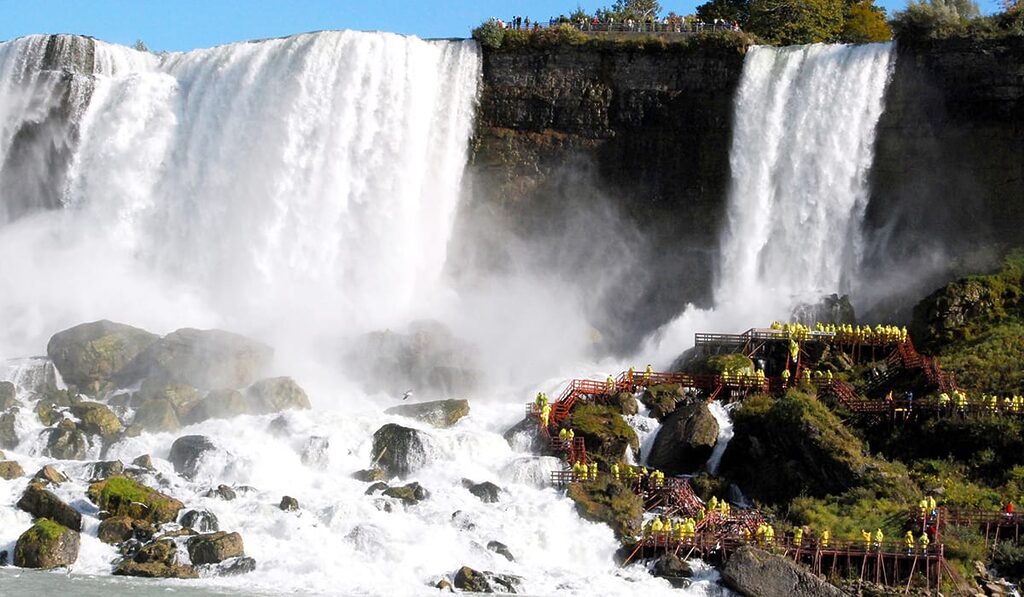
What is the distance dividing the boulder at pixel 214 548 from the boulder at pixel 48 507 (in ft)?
10.7

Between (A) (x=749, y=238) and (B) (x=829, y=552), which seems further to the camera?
(A) (x=749, y=238)

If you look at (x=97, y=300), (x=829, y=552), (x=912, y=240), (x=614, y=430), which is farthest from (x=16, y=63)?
(x=829, y=552)

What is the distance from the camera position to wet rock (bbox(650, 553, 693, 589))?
31188 millimetres

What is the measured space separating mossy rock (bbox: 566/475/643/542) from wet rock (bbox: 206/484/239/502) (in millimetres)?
8813

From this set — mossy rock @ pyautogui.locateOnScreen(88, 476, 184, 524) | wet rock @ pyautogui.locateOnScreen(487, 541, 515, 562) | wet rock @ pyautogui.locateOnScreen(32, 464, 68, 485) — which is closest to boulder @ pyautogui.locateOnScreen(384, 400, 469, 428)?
wet rock @ pyautogui.locateOnScreen(487, 541, 515, 562)

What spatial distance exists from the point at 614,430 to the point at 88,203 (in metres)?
28.5

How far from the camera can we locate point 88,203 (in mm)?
57375

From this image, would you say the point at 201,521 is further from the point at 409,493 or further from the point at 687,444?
the point at 687,444

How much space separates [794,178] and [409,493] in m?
23.8

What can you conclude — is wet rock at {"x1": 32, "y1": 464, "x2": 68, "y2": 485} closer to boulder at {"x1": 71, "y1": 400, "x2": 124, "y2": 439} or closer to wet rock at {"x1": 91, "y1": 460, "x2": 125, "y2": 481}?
wet rock at {"x1": 91, "y1": 460, "x2": 125, "y2": 481}

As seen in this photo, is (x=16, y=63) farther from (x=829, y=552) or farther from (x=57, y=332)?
(x=829, y=552)

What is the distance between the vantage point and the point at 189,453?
126 feet

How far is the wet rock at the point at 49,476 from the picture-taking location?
35562 millimetres

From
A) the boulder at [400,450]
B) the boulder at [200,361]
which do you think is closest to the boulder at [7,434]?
the boulder at [200,361]
